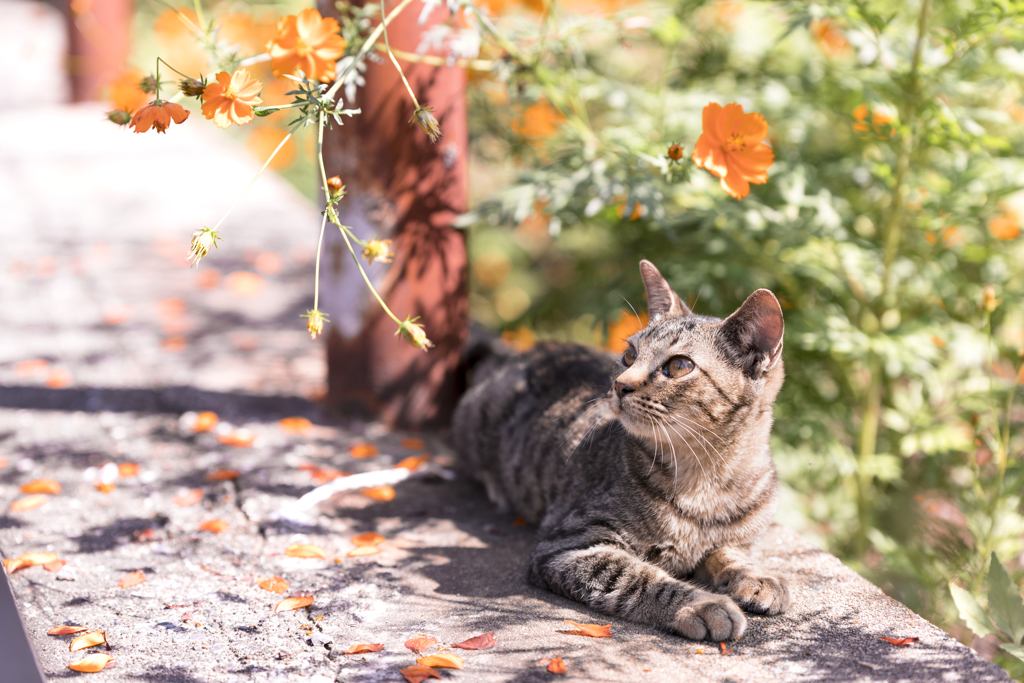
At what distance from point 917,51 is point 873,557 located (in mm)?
2401

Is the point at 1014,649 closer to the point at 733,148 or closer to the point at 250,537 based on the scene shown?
the point at 733,148

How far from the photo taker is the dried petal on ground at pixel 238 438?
123 inches

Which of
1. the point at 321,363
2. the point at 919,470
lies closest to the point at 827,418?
the point at 919,470

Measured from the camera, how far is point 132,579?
7.39 ft

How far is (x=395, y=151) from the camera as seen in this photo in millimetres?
3025

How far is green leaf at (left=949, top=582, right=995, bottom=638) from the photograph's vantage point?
1.91 meters

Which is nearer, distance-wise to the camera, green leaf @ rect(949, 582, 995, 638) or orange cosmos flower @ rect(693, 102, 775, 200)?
green leaf @ rect(949, 582, 995, 638)

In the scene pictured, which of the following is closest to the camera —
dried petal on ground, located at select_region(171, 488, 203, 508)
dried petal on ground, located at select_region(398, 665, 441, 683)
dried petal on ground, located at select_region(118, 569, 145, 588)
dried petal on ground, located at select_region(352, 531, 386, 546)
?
dried petal on ground, located at select_region(398, 665, 441, 683)

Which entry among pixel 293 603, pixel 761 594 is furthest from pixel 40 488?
pixel 761 594

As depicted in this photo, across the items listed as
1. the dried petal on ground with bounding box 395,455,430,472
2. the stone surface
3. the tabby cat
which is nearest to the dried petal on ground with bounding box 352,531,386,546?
the stone surface

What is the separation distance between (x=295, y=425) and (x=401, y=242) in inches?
36.9

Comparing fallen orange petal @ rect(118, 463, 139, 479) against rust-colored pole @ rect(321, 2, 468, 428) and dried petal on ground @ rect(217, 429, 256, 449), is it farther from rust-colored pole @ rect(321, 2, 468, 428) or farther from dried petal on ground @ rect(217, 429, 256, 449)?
rust-colored pole @ rect(321, 2, 468, 428)

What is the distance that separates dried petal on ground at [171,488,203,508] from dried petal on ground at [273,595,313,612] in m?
0.74

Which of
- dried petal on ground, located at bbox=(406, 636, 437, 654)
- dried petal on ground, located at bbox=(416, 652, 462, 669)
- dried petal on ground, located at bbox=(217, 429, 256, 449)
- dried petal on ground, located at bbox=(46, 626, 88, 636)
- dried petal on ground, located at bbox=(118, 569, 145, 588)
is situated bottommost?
dried petal on ground, located at bbox=(46, 626, 88, 636)
